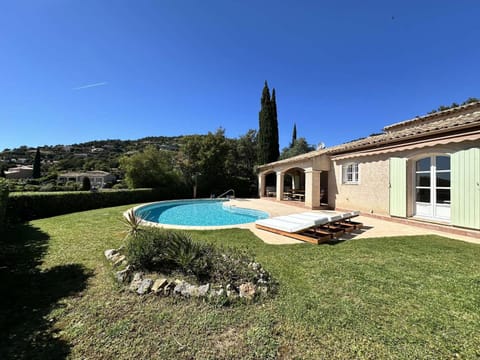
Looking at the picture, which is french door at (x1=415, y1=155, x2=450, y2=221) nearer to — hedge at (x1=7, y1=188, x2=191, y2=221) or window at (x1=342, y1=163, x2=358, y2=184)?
window at (x1=342, y1=163, x2=358, y2=184)

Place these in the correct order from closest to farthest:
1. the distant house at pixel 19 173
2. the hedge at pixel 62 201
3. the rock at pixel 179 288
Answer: the rock at pixel 179 288, the hedge at pixel 62 201, the distant house at pixel 19 173

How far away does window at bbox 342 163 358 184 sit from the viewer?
1283cm

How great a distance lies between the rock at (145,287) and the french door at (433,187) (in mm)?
11617

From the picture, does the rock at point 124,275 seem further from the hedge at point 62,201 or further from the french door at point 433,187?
the french door at point 433,187

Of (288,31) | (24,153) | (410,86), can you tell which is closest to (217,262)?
(288,31)

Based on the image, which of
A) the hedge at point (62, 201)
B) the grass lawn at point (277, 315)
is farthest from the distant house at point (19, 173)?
the grass lawn at point (277, 315)

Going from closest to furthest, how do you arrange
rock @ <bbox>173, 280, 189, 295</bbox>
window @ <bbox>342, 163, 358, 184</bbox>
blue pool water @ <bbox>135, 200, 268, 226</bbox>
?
1. rock @ <bbox>173, 280, 189, 295</bbox>
2. blue pool water @ <bbox>135, 200, 268, 226</bbox>
3. window @ <bbox>342, 163, 358, 184</bbox>

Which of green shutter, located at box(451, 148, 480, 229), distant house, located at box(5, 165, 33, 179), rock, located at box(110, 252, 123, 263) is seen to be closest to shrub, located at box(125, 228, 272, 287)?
rock, located at box(110, 252, 123, 263)

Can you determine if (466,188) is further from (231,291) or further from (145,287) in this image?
(145,287)

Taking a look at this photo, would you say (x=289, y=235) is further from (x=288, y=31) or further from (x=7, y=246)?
(x=288, y=31)

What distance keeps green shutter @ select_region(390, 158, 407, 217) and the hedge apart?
1994cm

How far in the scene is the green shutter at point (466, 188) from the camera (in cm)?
736

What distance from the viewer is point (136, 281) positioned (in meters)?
4.10

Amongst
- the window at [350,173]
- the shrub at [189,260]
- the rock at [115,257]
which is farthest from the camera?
the window at [350,173]
